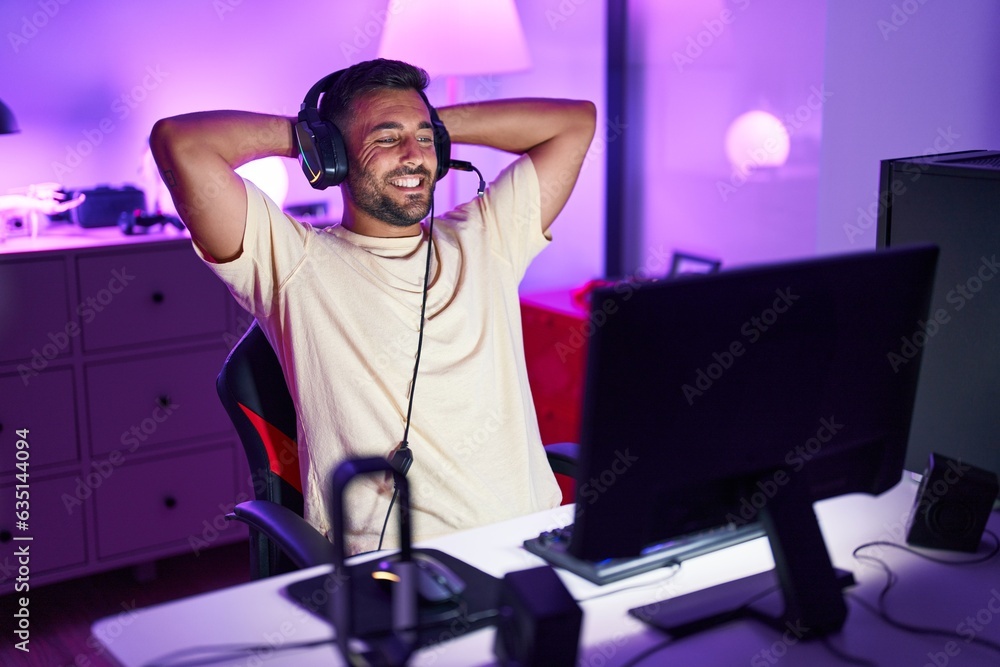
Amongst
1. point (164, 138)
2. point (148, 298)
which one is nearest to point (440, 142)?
point (164, 138)

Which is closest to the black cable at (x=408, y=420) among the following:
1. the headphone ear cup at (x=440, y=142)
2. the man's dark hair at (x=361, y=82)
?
the headphone ear cup at (x=440, y=142)

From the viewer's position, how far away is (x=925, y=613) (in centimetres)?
124

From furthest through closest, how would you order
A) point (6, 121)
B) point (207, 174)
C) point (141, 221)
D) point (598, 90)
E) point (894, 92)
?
1. point (598, 90)
2. point (141, 221)
3. point (6, 121)
4. point (894, 92)
5. point (207, 174)

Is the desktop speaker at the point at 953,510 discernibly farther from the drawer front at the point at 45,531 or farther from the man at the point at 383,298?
the drawer front at the point at 45,531

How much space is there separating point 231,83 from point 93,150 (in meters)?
0.46

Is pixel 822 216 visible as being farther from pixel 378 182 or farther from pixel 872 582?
pixel 872 582

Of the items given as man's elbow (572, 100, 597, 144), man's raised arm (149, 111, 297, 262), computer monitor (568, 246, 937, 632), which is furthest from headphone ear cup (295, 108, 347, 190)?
computer monitor (568, 246, 937, 632)

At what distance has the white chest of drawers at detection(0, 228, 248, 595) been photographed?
108 inches

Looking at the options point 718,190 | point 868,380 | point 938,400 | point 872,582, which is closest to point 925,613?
point 872,582

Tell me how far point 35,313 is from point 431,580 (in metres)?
1.94

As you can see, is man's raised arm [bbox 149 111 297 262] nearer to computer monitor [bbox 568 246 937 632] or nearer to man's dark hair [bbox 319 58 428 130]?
man's dark hair [bbox 319 58 428 130]

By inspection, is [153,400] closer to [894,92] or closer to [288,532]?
[288,532]

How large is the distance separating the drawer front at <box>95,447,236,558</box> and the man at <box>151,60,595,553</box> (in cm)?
134

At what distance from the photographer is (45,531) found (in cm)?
282
